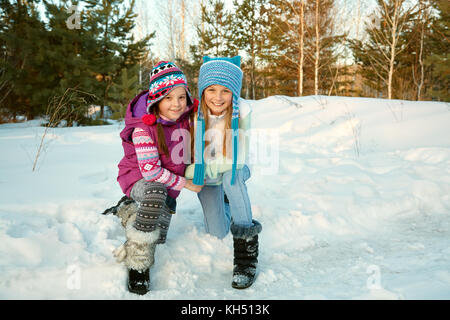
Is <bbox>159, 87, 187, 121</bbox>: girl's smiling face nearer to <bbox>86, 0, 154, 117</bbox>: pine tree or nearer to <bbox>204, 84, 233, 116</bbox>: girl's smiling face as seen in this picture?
<bbox>204, 84, 233, 116</bbox>: girl's smiling face

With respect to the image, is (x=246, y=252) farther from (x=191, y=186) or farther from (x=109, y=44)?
(x=109, y=44)

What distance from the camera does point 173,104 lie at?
165 centimetres

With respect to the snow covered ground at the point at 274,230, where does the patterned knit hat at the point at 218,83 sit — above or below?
above

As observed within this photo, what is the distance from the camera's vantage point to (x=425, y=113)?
501 cm

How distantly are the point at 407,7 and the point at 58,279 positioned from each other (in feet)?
43.1

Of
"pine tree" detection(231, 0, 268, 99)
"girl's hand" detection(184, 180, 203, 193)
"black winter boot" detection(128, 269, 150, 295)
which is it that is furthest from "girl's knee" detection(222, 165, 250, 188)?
"pine tree" detection(231, 0, 268, 99)

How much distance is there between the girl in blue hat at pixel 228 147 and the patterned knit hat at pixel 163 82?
15 cm

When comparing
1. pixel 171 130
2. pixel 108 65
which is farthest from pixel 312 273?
pixel 108 65

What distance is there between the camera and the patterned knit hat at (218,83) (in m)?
1.63

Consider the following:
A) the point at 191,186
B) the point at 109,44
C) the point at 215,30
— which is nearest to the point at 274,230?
the point at 191,186

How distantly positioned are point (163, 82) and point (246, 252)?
1.05 m

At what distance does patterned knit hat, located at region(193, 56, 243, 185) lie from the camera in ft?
5.35

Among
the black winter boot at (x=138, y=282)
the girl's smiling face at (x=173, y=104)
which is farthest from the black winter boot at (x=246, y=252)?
the girl's smiling face at (x=173, y=104)

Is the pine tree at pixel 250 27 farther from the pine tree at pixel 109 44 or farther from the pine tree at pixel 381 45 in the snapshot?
the pine tree at pixel 109 44
